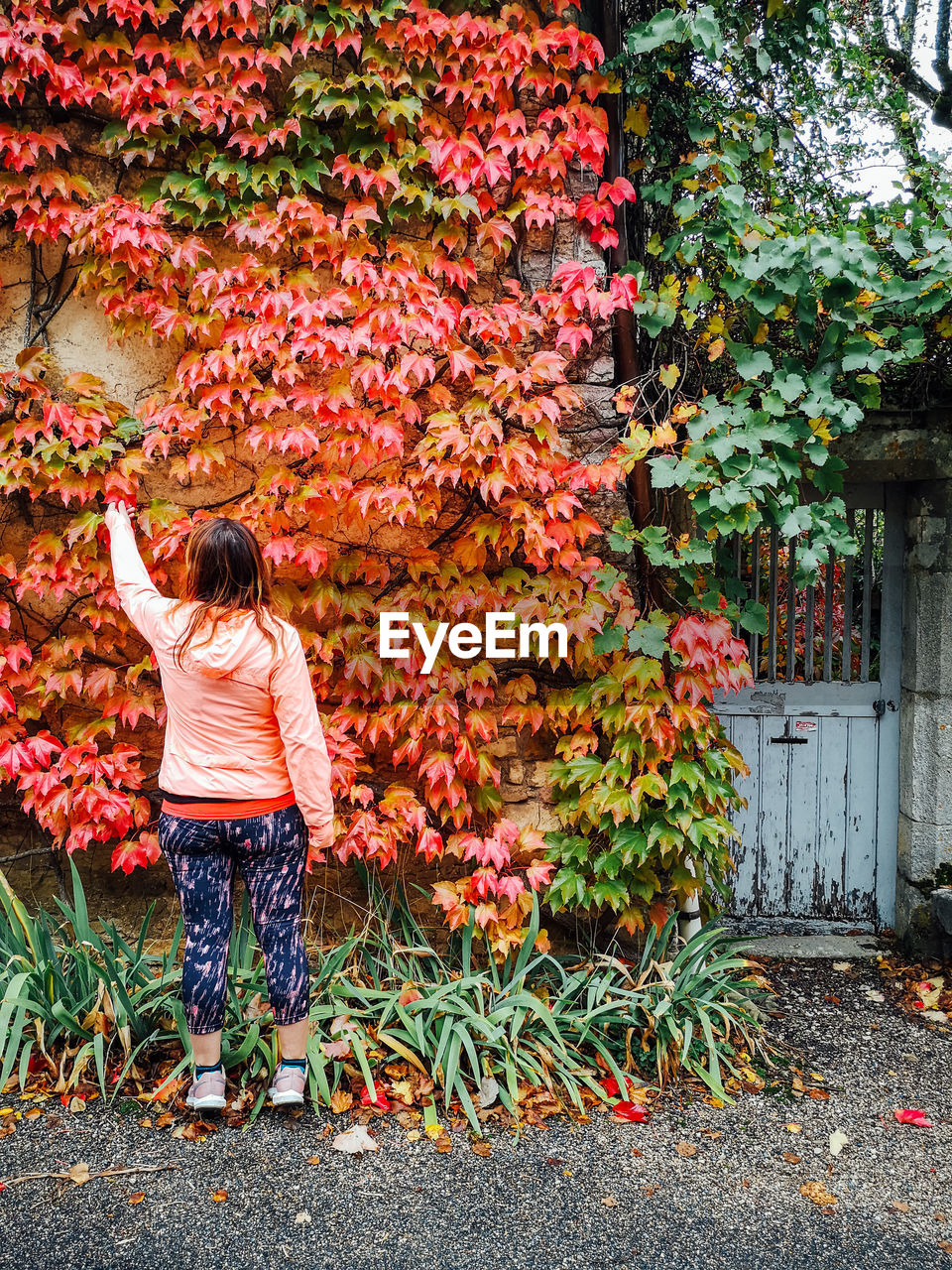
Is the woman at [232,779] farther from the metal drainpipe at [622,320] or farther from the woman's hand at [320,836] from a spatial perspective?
the metal drainpipe at [622,320]

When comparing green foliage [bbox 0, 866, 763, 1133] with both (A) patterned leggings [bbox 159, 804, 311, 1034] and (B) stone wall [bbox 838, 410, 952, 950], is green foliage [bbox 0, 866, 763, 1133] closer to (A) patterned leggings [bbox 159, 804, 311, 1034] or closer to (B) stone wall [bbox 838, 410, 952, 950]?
(A) patterned leggings [bbox 159, 804, 311, 1034]

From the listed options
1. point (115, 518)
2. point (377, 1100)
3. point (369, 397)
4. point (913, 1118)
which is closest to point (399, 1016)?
point (377, 1100)

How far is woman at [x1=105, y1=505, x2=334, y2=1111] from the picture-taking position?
2596 millimetres

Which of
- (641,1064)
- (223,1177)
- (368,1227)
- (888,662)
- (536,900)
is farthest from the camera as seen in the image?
(888,662)

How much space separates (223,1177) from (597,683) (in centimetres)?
210

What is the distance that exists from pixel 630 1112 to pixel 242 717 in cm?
187

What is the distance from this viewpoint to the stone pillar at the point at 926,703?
4.10 metres

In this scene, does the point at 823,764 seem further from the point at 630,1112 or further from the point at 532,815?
the point at 630,1112

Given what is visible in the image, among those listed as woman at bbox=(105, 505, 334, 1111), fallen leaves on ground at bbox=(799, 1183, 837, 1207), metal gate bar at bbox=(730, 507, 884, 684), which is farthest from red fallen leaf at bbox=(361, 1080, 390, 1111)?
metal gate bar at bbox=(730, 507, 884, 684)

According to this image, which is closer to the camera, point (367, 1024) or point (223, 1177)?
point (223, 1177)

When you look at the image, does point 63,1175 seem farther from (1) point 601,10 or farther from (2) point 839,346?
(1) point 601,10

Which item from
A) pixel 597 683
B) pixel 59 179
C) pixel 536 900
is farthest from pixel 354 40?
pixel 536 900

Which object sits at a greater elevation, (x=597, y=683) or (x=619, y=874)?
(x=597, y=683)

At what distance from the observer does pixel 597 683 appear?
11.3ft
